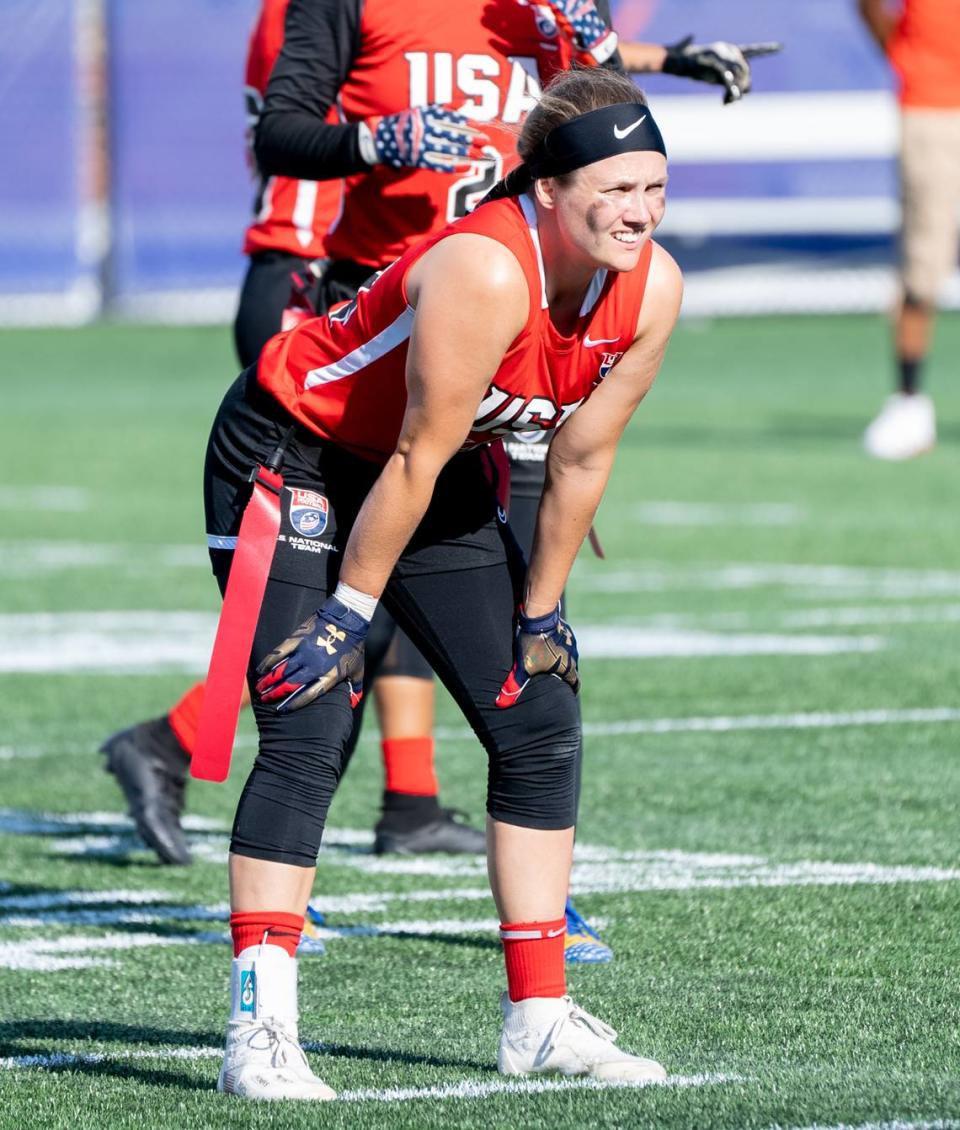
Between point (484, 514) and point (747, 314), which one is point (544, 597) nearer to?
point (484, 514)

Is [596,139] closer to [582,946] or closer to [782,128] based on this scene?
[582,946]

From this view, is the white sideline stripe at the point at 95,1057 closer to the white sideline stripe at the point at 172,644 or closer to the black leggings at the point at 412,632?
the black leggings at the point at 412,632

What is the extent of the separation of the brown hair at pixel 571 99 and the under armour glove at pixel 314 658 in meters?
0.86

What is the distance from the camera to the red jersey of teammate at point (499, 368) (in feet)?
15.0

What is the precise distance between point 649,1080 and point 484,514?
A: 3.50ft

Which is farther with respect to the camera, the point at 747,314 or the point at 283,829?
the point at 747,314

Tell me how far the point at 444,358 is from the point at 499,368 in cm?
16

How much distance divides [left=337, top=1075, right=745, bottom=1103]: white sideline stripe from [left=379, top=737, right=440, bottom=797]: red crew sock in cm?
241

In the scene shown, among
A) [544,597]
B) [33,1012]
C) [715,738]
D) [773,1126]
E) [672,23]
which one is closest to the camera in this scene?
[773,1126]

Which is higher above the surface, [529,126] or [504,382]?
[529,126]

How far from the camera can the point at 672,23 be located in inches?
1187

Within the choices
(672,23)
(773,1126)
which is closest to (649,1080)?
(773,1126)

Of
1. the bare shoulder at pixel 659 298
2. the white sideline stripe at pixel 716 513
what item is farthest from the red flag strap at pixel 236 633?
the white sideline stripe at pixel 716 513

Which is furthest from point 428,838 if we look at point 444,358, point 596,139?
point 596,139
